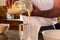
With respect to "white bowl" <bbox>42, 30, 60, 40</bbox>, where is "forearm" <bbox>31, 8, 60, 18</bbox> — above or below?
above

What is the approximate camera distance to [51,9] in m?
0.61

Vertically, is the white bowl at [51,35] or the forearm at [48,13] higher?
the forearm at [48,13]

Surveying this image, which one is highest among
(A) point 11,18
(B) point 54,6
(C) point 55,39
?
(B) point 54,6

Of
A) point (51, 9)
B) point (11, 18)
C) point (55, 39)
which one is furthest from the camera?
point (11, 18)

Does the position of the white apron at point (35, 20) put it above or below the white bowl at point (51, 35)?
above

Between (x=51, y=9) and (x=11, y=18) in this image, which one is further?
(x=11, y=18)

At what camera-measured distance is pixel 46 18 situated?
675 millimetres

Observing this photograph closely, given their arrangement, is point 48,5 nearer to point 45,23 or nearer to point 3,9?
point 45,23

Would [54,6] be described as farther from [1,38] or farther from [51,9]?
[1,38]

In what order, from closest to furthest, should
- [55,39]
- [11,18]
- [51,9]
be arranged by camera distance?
[55,39]
[51,9]
[11,18]

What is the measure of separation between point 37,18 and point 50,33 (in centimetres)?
11

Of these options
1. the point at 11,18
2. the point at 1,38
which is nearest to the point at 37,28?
the point at 1,38

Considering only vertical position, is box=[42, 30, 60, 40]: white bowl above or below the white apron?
below

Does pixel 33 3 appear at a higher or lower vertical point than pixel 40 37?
higher
